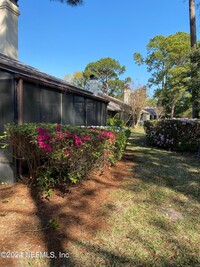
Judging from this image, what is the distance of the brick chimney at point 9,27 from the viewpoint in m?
9.79

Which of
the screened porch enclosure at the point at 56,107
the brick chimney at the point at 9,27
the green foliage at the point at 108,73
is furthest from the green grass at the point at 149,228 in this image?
the green foliage at the point at 108,73

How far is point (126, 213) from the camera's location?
11.5ft

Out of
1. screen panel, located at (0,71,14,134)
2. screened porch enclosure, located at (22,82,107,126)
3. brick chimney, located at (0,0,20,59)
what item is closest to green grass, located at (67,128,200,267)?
screen panel, located at (0,71,14,134)

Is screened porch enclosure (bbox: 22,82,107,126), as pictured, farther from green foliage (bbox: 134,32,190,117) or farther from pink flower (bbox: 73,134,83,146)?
green foliage (bbox: 134,32,190,117)

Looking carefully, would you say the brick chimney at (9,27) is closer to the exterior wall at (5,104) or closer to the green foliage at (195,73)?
the exterior wall at (5,104)

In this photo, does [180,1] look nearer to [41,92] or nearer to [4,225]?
[41,92]

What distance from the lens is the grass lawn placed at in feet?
8.11

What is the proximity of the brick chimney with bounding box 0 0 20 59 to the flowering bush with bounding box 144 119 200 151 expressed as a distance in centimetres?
808

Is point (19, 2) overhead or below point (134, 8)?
below

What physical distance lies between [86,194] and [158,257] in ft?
6.44

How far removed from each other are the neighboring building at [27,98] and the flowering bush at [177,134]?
3.10m

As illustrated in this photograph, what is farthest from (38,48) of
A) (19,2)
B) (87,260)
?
(87,260)

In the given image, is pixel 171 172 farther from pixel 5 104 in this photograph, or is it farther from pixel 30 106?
pixel 5 104

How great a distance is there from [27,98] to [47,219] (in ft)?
10.6
